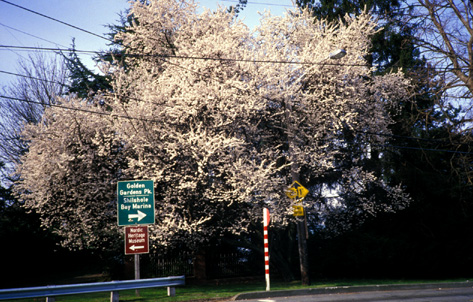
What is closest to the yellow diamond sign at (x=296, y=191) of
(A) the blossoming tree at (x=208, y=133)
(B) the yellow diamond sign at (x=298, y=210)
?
(B) the yellow diamond sign at (x=298, y=210)

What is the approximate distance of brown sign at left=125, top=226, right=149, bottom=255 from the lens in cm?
1351

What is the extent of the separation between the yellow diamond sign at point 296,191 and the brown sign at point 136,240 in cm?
518

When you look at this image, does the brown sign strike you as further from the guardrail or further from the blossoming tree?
the blossoming tree

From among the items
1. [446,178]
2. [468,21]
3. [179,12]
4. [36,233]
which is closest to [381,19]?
[468,21]

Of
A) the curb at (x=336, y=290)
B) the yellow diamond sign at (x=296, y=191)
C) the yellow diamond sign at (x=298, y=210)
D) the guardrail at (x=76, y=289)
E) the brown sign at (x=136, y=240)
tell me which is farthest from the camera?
the yellow diamond sign at (x=298, y=210)

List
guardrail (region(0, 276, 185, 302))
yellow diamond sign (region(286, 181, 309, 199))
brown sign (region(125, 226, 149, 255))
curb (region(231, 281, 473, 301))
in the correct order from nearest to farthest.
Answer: guardrail (region(0, 276, 185, 302))
curb (region(231, 281, 473, 301))
brown sign (region(125, 226, 149, 255))
yellow diamond sign (region(286, 181, 309, 199))

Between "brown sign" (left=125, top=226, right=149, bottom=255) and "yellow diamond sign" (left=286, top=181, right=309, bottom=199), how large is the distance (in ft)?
17.0

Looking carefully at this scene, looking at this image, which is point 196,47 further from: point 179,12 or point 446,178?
point 446,178

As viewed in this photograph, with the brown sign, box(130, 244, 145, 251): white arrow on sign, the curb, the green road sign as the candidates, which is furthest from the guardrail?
the curb

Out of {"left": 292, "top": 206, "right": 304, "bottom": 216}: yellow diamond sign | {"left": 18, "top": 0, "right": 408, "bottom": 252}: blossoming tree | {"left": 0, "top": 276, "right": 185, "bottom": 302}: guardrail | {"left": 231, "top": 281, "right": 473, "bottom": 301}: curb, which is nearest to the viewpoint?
{"left": 0, "top": 276, "right": 185, "bottom": 302}: guardrail

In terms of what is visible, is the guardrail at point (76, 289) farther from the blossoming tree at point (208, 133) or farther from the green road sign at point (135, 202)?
the blossoming tree at point (208, 133)

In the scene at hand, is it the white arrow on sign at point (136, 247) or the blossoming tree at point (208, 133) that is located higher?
the blossoming tree at point (208, 133)

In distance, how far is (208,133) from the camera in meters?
16.0

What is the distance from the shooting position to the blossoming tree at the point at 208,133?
16.0 m
